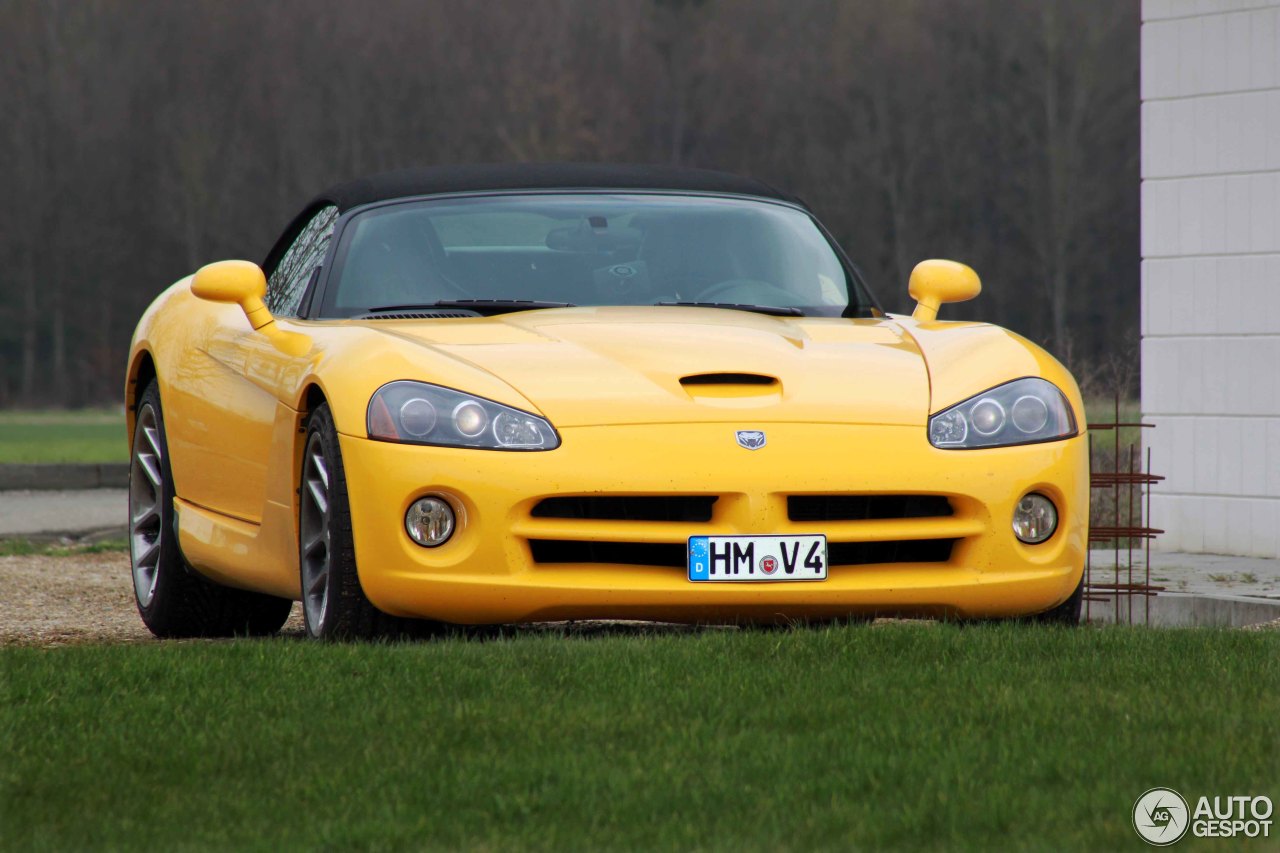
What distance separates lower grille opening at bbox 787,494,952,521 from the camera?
16.9 feet

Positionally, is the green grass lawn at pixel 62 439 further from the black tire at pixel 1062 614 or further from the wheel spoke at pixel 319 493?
the black tire at pixel 1062 614

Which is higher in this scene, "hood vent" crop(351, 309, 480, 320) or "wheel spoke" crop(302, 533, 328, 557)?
"hood vent" crop(351, 309, 480, 320)

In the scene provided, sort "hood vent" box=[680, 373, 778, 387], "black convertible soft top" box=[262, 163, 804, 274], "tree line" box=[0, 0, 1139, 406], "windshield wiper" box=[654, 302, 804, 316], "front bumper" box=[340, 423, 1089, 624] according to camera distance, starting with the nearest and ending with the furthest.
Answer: "front bumper" box=[340, 423, 1089, 624]
"hood vent" box=[680, 373, 778, 387]
"windshield wiper" box=[654, 302, 804, 316]
"black convertible soft top" box=[262, 163, 804, 274]
"tree line" box=[0, 0, 1139, 406]

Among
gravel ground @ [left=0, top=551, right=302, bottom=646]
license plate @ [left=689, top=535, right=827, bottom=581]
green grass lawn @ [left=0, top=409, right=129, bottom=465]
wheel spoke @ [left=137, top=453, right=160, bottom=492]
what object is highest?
license plate @ [left=689, top=535, right=827, bottom=581]

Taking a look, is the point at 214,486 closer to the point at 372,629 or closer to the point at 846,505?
the point at 372,629

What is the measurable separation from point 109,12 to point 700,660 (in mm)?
63329

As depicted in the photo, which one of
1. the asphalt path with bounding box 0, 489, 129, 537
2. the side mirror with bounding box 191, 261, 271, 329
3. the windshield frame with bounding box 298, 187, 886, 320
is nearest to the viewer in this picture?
the side mirror with bounding box 191, 261, 271, 329

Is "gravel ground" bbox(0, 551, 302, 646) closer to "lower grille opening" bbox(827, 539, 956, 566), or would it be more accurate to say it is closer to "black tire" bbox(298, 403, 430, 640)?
"black tire" bbox(298, 403, 430, 640)

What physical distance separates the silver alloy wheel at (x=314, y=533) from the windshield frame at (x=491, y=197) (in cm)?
83

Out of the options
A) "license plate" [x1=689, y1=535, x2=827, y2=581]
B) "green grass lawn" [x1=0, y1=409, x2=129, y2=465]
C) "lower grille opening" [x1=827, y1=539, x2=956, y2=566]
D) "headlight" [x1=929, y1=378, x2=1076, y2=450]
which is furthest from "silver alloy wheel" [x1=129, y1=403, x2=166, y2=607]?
"green grass lawn" [x1=0, y1=409, x2=129, y2=465]

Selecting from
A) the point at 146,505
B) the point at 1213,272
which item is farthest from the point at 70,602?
the point at 1213,272

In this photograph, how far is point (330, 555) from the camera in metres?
5.23

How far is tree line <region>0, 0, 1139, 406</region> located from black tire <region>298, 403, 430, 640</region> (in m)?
53.6

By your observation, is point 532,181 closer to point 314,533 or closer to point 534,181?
point 534,181
